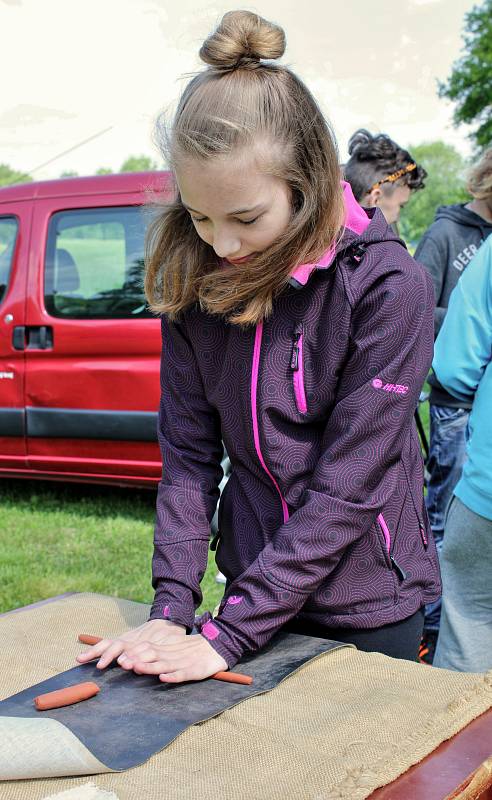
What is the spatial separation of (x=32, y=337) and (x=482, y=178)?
8.96 ft

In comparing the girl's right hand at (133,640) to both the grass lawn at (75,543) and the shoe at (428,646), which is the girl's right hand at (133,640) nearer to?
the shoe at (428,646)

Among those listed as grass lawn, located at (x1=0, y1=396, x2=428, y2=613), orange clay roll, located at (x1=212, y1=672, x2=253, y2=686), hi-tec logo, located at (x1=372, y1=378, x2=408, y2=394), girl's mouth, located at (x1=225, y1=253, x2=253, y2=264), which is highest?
girl's mouth, located at (x1=225, y1=253, x2=253, y2=264)

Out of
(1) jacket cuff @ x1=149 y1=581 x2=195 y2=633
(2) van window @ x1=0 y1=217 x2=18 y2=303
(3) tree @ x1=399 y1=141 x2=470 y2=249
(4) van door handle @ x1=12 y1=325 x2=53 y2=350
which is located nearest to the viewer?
(1) jacket cuff @ x1=149 y1=581 x2=195 y2=633

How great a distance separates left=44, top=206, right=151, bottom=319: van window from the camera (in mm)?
4719

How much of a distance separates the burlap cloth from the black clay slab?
0.02 m

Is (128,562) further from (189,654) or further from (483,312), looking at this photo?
(189,654)

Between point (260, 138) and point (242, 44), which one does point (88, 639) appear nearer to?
point (260, 138)

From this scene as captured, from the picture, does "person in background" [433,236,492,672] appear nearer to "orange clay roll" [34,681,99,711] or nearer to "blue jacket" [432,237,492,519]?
"blue jacket" [432,237,492,519]

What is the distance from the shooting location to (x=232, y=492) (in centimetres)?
159

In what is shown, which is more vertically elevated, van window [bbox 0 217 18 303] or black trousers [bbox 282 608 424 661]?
van window [bbox 0 217 18 303]

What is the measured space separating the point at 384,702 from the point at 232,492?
1.55 feet

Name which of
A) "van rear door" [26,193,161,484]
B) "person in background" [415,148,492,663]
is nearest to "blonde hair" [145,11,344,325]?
"person in background" [415,148,492,663]

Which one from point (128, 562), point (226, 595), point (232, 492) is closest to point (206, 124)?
point (232, 492)

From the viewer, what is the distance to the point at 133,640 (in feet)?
4.75
